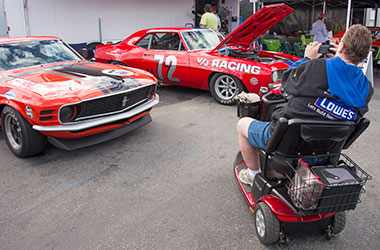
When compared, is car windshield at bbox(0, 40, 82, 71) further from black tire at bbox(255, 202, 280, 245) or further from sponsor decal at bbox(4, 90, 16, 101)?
black tire at bbox(255, 202, 280, 245)

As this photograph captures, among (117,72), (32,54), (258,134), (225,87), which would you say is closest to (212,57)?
(225,87)

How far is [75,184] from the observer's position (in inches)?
134

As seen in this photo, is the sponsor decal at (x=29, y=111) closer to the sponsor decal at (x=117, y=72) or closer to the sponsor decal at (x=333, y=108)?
the sponsor decal at (x=117, y=72)

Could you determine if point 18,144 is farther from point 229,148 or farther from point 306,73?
point 306,73

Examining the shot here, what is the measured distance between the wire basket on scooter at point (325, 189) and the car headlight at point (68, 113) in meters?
2.61

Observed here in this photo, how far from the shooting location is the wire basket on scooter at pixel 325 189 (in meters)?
1.97

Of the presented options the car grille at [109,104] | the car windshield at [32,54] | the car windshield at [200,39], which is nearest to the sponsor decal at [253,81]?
the car windshield at [200,39]

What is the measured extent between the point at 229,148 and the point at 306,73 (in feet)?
7.48

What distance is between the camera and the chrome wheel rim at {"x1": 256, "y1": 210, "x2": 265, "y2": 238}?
238 centimetres

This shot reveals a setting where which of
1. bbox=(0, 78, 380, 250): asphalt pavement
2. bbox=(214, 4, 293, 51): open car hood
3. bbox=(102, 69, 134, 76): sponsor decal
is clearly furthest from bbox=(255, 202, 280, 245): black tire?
bbox=(214, 4, 293, 51): open car hood

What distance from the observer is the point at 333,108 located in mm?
2104

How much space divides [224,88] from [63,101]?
3519 mm

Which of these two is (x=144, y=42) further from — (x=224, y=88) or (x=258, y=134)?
(x=258, y=134)

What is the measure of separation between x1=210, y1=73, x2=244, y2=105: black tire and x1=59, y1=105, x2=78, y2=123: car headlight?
325 centimetres
